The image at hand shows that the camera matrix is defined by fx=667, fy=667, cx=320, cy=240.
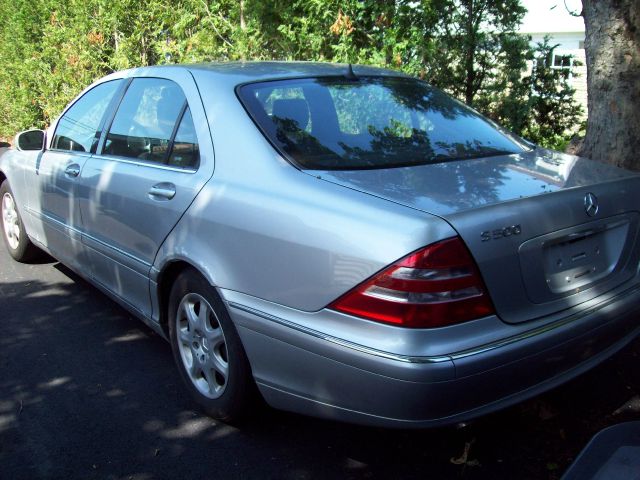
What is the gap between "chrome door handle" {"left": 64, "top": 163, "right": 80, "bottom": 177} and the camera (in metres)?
4.24

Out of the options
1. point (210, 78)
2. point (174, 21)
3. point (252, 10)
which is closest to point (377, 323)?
point (210, 78)

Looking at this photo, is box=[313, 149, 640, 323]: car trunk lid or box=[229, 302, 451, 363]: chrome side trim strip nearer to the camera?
box=[229, 302, 451, 363]: chrome side trim strip

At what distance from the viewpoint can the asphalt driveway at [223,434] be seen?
286 centimetres

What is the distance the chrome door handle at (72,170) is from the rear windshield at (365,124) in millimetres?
1572

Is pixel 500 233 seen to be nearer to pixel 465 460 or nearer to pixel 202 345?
pixel 465 460

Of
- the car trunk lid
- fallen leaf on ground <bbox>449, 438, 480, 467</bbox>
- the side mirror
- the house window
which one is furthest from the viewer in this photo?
the house window

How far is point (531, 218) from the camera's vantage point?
245 centimetres

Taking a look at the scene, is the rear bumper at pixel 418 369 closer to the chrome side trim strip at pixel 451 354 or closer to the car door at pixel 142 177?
the chrome side trim strip at pixel 451 354

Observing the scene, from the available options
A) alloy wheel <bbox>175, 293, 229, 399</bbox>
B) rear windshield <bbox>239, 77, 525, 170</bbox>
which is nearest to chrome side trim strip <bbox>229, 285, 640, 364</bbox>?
alloy wheel <bbox>175, 293, 229, 399</bbox>

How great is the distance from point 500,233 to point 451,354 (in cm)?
47

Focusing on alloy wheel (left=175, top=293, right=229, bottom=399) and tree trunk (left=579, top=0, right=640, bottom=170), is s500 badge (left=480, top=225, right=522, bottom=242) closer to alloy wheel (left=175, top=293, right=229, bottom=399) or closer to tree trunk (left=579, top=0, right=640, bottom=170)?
alloy wheel (left=175, top=293, right=229, bottom=399)

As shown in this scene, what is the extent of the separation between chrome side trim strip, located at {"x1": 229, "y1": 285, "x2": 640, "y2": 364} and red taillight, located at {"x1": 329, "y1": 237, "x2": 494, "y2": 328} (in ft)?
0.37

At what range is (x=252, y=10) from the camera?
7.59 metres

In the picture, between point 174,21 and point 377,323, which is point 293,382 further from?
point 174,21
